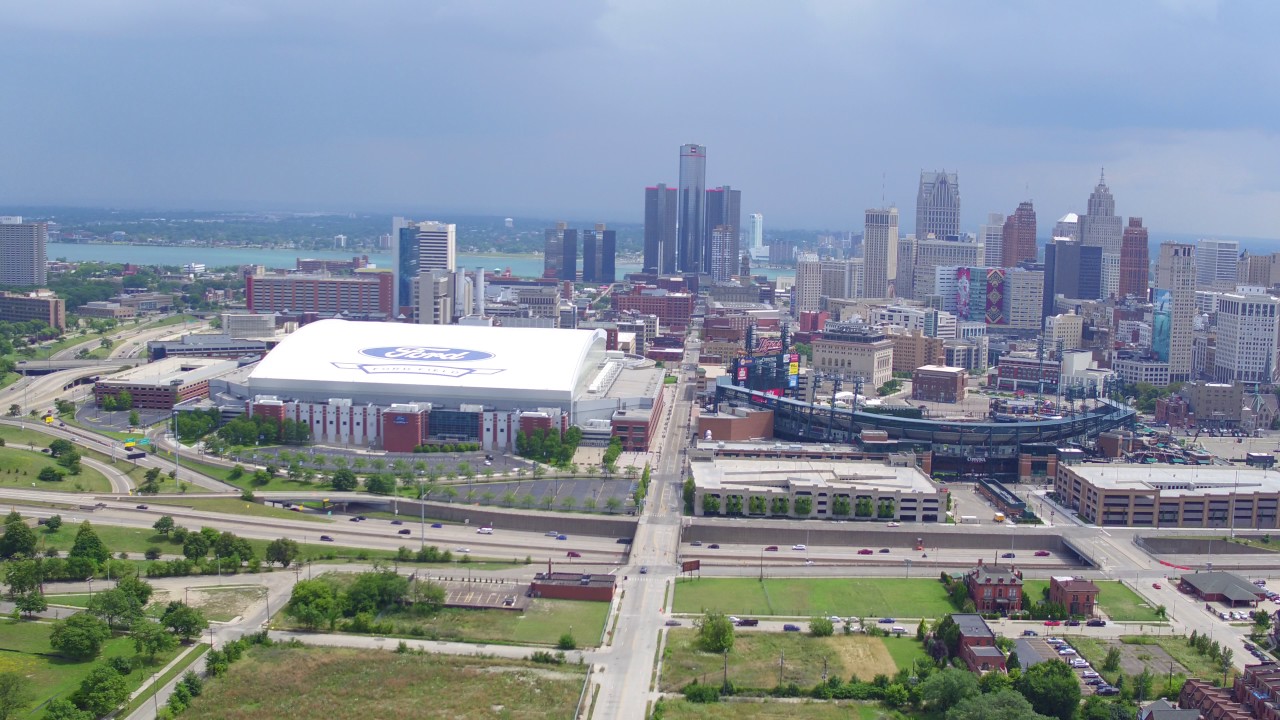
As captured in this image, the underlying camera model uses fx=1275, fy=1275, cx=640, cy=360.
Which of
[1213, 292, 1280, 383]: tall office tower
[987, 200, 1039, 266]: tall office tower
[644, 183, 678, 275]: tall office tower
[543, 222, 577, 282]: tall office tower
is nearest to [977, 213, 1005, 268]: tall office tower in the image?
[987, 200, 1039, 266]: tall office tower

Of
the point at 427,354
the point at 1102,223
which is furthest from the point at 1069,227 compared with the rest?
the point at 427,354

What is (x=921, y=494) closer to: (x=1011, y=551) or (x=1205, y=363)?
(x=1011, y=551)

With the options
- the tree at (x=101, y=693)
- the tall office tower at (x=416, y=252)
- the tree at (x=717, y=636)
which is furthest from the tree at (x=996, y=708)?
the tall office tower at (x=416, y=252)

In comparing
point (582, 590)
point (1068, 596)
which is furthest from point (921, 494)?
point (582, 590)

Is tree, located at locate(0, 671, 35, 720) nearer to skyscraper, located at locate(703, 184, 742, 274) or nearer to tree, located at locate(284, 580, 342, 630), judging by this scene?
tree, located at locate(284, 580, 342, 630)

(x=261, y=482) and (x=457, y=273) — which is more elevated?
(x=457, y=273)

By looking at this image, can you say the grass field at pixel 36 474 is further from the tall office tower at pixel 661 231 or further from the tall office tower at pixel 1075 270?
the tall office tower at pixel 661 231
